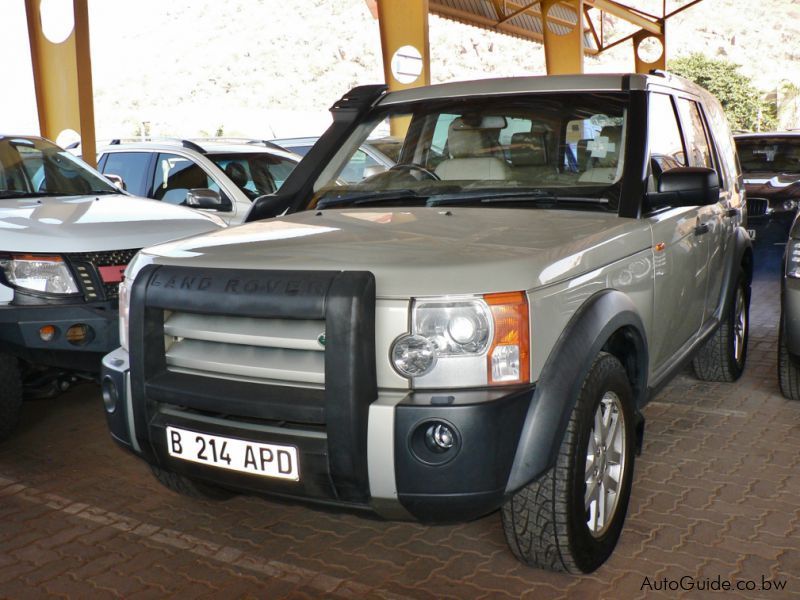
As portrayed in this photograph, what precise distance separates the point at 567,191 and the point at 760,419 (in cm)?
224

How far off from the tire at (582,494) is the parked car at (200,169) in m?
4.65

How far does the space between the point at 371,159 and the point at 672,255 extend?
1538 millimetres

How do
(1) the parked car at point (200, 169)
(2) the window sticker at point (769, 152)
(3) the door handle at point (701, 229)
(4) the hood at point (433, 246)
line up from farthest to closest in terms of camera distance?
(2) the window sticker at point (769, 152) < (1) the parked car at point (200, 169) < (3) the door handle at point (701, 229) < (4) the hood at point (433, 246)

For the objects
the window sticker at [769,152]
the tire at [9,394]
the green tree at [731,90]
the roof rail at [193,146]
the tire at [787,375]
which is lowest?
the tire at [787,375]

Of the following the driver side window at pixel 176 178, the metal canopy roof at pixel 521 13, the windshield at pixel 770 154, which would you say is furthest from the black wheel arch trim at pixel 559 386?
the metal canopy roof at pixel 521 13

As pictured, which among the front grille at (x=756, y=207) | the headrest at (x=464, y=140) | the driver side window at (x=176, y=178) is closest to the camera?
the headrest at (x=464, y=140)

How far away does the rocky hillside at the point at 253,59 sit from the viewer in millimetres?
94375

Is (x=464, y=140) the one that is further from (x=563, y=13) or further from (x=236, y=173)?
(x=563, y=13)

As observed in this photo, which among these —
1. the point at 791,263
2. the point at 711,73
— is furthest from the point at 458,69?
the point at 791,263

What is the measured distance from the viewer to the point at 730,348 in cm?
550

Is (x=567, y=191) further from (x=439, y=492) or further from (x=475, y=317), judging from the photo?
(x=439, y=492)

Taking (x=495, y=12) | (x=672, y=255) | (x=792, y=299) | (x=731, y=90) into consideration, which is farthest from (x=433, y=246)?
(x=731, y=90)

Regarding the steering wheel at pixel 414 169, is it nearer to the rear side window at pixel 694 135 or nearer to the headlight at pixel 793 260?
the rear side window at pixel 694 135

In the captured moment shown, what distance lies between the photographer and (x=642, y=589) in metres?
3.07
